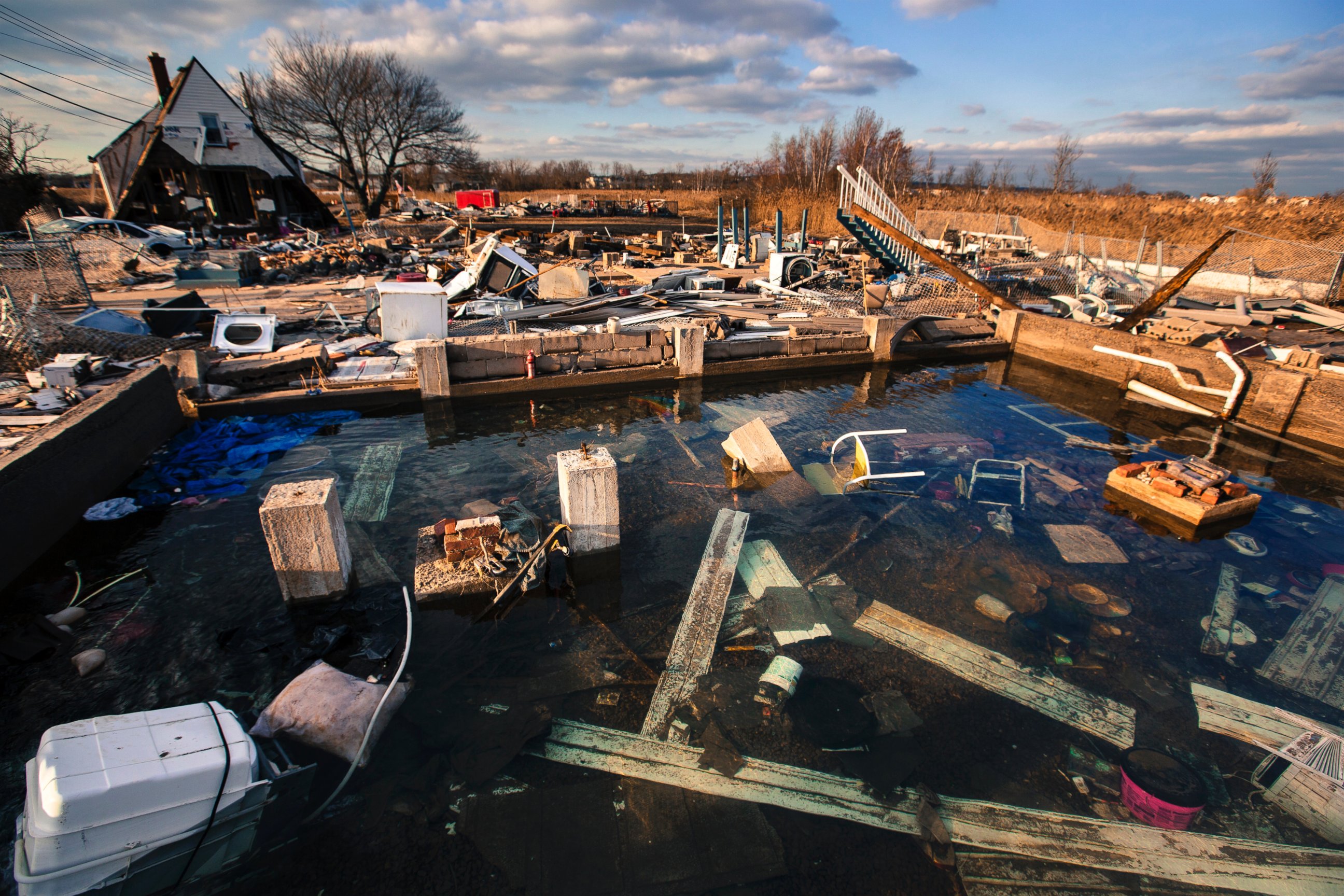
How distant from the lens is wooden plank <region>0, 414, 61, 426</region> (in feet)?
25.2

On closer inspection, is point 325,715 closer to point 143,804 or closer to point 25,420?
point 143,804

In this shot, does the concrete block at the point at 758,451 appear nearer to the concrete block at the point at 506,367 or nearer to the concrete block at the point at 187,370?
the concrete block at the point at 506,367

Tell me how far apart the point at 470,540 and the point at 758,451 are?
13.9 ft

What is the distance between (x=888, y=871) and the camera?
3377 millimetres

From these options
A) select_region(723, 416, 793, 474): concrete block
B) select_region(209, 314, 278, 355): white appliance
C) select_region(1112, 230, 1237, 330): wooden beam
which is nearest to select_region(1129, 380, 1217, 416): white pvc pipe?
select_region(1112, 230, 1237, 330): wooden beam

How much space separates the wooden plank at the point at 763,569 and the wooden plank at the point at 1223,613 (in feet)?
12.7

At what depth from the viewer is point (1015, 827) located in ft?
11.9

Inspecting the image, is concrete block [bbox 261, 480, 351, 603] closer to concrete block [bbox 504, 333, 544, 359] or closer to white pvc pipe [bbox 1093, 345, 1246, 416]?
concrete block [bbox 504, 333, 544, 359]

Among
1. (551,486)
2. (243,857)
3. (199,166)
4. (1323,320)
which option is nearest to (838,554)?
(551,486)

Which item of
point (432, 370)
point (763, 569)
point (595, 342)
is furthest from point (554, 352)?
point (763, 569)

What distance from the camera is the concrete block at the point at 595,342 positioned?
11508mm

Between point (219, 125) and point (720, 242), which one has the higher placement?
point (219, 125)

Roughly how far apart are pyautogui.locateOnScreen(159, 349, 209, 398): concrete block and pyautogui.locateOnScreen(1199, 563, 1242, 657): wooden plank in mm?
14267

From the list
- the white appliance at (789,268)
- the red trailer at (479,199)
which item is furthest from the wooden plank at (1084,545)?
the red trailer at (479,199)
